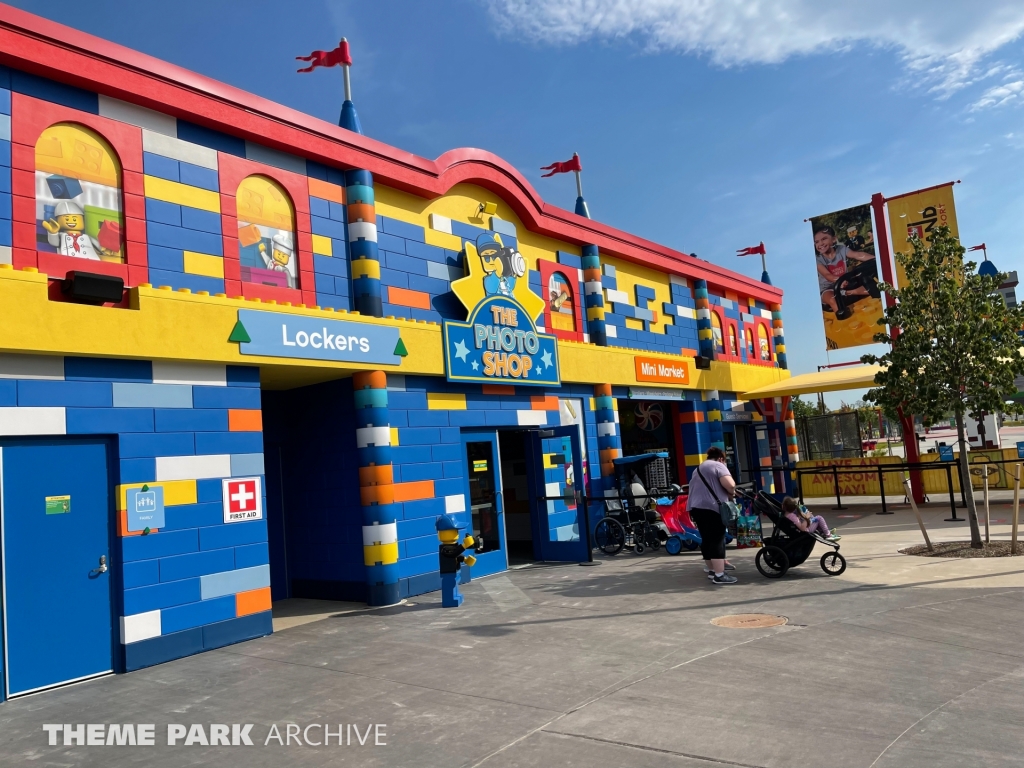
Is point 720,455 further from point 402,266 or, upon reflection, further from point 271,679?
point 271,679

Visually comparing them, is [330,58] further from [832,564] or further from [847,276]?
[847,276]

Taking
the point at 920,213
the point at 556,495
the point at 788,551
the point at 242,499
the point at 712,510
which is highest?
the point at 920,213

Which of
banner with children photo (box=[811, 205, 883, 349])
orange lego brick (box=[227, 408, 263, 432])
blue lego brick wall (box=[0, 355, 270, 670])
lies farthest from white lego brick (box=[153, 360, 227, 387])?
banner with children photo (box=[811, 205, 883, 349])

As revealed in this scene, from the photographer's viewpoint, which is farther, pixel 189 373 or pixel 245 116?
pixel 245 116

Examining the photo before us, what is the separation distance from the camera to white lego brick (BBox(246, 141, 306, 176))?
996cm

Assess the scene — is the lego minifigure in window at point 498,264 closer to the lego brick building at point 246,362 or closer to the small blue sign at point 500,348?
the lego brick building at point 246,362

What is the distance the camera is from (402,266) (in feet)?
38.4

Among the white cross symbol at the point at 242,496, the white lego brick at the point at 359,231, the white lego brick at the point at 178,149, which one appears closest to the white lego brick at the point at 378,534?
the white cross symbol at the point at 242,496

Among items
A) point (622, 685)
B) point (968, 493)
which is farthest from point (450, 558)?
point (968, 493)

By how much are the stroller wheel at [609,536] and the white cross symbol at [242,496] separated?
6.78 meters

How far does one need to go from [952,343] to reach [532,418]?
262 inches

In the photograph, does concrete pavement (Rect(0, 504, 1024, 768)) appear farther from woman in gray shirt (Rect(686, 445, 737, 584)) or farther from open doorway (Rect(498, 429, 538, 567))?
open doorway (Rect(498, 429, 538, 567))

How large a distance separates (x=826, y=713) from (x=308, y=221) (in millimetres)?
8277

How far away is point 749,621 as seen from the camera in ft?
26.7
